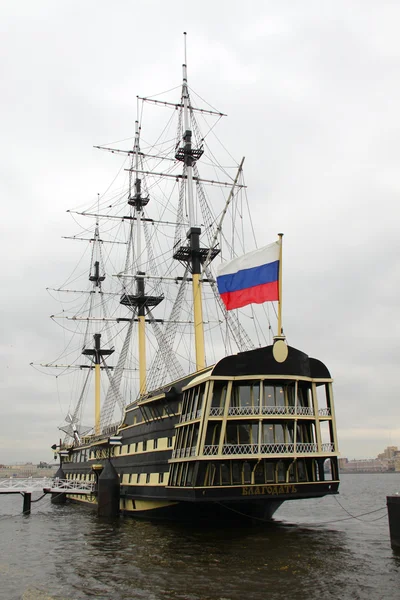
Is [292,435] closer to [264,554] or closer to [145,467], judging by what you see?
[264,554]

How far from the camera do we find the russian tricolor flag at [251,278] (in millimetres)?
25616

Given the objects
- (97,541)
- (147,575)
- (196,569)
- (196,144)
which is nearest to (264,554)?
(196,569)

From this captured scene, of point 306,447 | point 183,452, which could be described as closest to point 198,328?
point 183,452

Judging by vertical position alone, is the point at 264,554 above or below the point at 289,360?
below

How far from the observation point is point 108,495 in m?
36.3

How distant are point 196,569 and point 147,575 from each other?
1653 millimetres

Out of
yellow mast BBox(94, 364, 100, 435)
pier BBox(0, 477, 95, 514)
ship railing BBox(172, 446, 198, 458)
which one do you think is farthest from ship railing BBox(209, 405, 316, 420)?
yellow mast BBox(94, 364, 100, 435)

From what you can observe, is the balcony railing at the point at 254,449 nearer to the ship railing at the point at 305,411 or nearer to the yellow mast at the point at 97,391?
the ship railing at the point at 305,411

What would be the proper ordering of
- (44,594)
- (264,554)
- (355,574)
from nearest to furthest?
(44,594), (355,574), (264,554)

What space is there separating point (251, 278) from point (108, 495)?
18.7 metres

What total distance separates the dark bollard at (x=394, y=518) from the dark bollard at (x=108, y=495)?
18.8 meters

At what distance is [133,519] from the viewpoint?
114ft

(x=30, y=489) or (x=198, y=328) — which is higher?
(x=198, y=328)

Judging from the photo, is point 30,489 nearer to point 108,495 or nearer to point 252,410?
point 108,495
